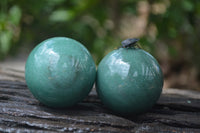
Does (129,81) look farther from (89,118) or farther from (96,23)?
(96,23)

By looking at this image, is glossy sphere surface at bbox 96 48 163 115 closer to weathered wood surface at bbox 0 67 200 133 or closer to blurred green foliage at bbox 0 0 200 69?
weathered wood surface at bbox 0 67 200 133

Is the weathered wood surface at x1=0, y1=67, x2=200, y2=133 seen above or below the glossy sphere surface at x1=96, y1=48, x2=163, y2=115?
below

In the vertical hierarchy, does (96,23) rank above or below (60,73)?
above

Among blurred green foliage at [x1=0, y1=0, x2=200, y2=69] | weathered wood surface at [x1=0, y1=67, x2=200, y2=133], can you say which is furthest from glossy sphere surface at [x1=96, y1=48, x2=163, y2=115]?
blurred green foliage at [x1=0, y1=0, x2=200, y2=69]

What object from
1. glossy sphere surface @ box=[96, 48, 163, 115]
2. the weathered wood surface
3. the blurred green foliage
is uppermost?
the blurred green foliage

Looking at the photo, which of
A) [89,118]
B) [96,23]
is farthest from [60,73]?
[96,23]

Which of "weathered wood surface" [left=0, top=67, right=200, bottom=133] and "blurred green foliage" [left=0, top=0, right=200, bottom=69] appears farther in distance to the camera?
"blurred green foliage" [left=0, top=0, right=200, bottom=69]

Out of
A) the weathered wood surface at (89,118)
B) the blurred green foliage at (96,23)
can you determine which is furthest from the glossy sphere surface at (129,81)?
the blurred green foliage at (96,23)
